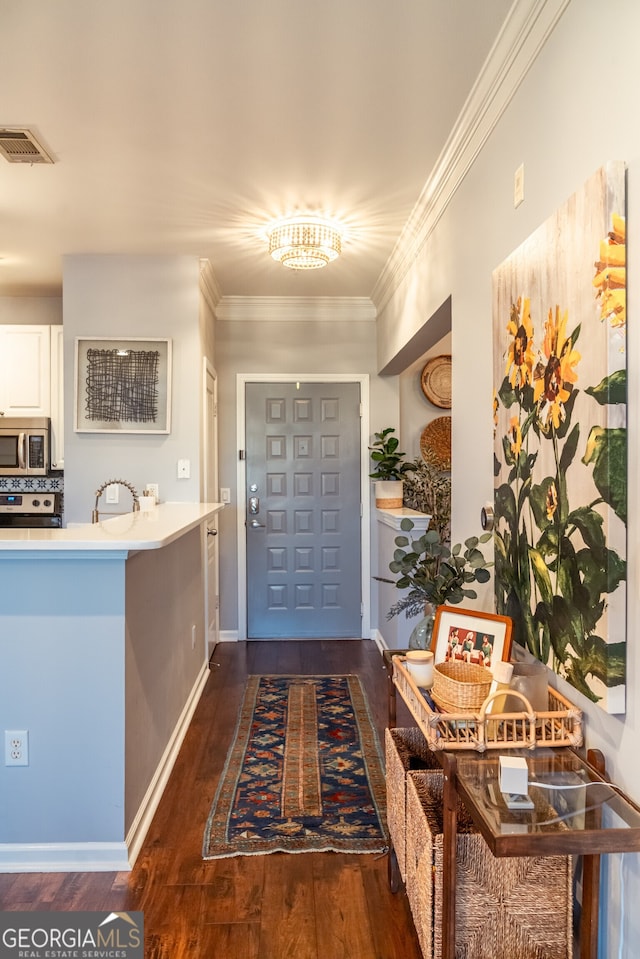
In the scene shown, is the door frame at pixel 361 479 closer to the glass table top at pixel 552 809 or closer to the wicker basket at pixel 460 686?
the wicker basket at pixel 460 686

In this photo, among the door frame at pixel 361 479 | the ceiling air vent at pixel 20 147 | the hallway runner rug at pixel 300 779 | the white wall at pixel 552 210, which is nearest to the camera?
the white wall at pixel 552 210

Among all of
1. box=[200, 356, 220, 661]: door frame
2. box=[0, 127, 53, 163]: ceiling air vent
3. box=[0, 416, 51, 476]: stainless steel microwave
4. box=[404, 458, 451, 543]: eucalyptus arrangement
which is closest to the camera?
box=[0, 127, 53, 163]: ceiling air vent

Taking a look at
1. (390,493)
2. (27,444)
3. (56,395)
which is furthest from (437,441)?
(27,444)

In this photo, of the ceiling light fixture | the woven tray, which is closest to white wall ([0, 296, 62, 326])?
the ceiling light fixture

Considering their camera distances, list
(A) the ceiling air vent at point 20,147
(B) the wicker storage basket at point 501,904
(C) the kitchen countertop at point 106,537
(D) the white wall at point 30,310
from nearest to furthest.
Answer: (B) the wicker storage basket at point 501,904 → (C) the kitchen countertop at point 106,537 → (A) the ceiling air vent at point 20,147 → (D) the white wall at point 30,310

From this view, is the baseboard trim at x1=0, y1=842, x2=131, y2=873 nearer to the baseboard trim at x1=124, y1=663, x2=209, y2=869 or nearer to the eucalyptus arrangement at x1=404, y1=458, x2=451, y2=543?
the baseboard trim at x1=124, y1=663, x2=209, y2=869

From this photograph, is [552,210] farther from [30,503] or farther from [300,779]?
[30,503]

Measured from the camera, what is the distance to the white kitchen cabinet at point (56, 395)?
4.29 meters

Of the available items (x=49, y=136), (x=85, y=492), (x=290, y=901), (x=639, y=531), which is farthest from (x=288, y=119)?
(x=290, y=901)

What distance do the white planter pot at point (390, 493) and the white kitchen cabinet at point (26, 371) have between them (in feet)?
7.71

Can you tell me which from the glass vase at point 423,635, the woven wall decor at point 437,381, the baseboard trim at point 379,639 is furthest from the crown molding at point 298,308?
the glass vase at point 423,635

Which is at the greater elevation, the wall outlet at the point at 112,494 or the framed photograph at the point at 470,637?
the wall outlet at the point at 112,494

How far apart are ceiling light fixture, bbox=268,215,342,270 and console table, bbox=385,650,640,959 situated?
259 centimetres

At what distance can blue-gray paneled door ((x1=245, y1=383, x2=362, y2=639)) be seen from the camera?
16.1 feet
